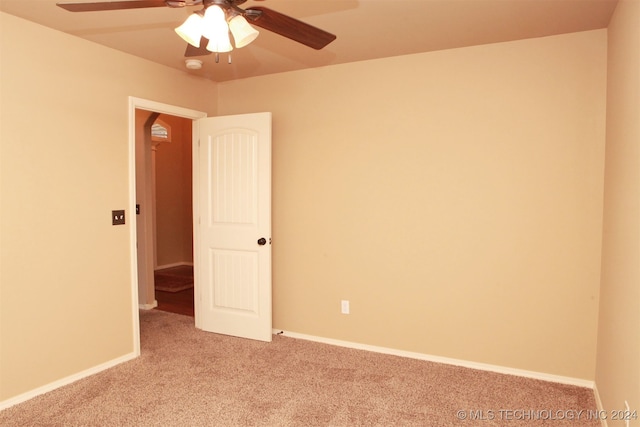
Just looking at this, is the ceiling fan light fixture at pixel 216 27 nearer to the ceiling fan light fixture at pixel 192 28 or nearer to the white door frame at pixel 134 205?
the ceiling fan light fixture at pixel 192 28

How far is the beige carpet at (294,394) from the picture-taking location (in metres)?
2.46

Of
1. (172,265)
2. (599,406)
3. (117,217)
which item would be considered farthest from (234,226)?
(172,265)

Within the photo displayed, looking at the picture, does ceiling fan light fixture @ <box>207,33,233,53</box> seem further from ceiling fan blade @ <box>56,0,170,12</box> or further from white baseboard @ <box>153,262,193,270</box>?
white baseboard @ <box>153,262,193,270</box>

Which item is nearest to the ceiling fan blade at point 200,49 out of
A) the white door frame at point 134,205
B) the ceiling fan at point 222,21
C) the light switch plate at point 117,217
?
the ceiling fan at point 222,21

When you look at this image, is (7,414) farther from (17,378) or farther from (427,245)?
(427,245)

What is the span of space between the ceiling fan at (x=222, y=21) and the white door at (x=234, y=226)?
6.07 feet

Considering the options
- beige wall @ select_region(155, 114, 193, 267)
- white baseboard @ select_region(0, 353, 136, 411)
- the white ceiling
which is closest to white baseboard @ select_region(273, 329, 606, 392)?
white baseboard @ select_region(0, 353, 136, 411)

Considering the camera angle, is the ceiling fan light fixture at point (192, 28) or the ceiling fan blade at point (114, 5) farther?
the ceiling fan light fixture at point (192, 28)

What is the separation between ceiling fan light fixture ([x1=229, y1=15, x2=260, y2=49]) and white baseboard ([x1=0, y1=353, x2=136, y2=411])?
8.50ft

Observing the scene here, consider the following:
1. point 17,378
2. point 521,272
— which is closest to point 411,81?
point 521,272

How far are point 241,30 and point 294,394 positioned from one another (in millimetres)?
2209

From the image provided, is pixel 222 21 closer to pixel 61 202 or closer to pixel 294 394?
pixel 61 202

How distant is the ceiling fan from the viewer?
1.59 m

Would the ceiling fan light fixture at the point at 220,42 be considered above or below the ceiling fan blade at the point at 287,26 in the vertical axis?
below
